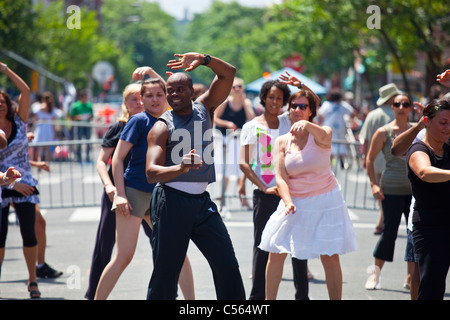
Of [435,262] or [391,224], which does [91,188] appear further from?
[435,262]

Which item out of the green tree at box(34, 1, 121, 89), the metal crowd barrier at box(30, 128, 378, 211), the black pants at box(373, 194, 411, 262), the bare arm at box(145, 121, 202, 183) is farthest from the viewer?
the green tree at box(34, 1, 121, 89)

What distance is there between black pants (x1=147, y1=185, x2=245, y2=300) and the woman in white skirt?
1.01m

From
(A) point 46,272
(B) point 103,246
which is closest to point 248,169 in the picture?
(B) point 103,246

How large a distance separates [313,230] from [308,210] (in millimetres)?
164

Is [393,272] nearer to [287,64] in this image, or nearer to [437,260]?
[437,260]

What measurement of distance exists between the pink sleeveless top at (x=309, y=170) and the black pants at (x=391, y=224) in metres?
1.72

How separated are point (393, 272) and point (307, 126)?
10.3ft

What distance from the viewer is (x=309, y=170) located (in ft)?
20.2

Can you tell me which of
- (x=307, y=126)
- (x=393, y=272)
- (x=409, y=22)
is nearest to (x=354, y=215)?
(x=393, y=272)

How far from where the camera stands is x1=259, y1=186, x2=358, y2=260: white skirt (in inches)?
236

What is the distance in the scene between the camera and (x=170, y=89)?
16.6ft

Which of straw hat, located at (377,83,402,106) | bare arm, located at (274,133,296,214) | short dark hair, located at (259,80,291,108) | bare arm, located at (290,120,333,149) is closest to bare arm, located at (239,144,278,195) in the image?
bare arm, located at (274,133,296,214)

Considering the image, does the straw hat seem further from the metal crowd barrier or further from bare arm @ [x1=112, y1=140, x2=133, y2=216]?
bare arm @ [x1=112, y1=140, x2=133, y2=216]

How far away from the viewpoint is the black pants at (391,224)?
25.1ft
